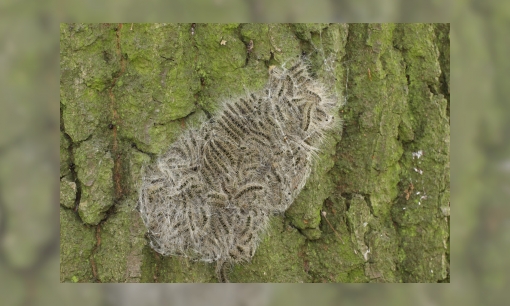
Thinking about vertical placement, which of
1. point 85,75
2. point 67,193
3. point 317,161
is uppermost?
point 85,75

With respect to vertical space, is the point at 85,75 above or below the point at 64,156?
above

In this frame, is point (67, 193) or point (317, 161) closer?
point (67, 193)

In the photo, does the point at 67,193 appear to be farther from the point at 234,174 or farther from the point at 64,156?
the point at 234,174

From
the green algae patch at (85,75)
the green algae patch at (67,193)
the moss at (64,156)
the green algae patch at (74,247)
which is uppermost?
the green algae patch at (85,75)

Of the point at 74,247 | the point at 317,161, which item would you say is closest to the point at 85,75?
the point at 74,247

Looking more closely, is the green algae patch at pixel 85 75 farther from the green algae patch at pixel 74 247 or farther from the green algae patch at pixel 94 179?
the green algae patch at pixel 74 247

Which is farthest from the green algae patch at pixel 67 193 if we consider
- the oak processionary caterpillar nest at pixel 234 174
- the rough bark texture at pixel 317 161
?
the oak processionary caterpillar nest at pixel 234 174
